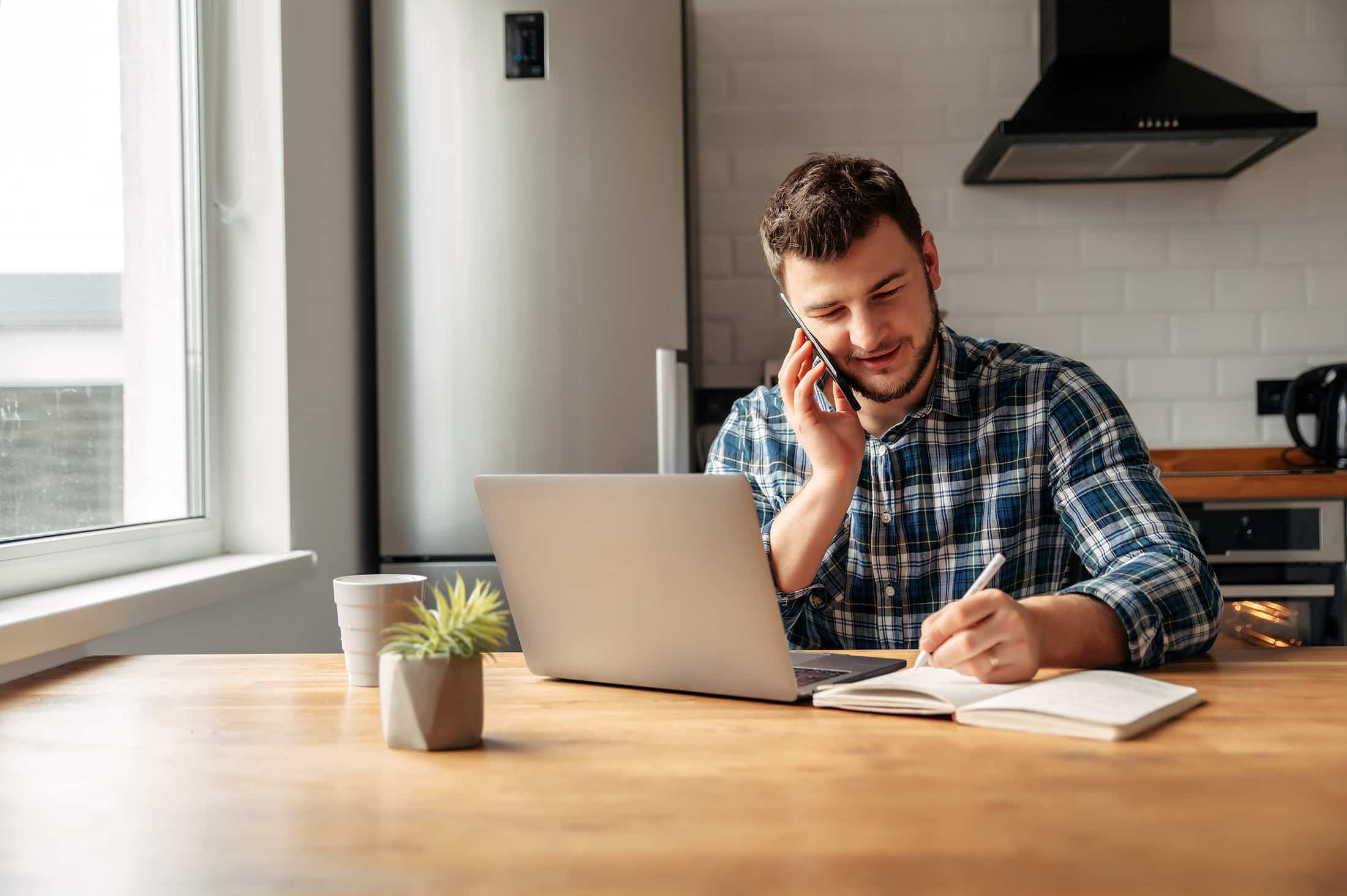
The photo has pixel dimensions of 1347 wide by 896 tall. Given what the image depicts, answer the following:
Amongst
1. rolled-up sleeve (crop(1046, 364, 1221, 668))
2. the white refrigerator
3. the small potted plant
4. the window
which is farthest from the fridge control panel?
the small potted plant

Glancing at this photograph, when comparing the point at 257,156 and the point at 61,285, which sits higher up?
the point at 257,156

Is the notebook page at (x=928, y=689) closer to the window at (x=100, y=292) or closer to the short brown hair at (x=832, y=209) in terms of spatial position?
the short brown hair at (x=832, y=209)

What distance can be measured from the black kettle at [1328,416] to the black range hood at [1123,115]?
57 cm

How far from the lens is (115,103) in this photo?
1.85m

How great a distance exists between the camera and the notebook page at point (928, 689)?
94 centimetres

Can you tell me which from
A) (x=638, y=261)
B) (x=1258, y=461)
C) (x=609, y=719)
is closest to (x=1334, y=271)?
(x=1258, y=461)

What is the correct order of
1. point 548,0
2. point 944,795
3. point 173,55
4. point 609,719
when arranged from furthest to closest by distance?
point 548,0 < point 173,55 < point 609,719 < point 944,795

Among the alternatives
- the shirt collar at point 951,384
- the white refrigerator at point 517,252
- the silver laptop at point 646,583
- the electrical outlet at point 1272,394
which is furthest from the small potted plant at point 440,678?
the electrical outlet at point 1272,394

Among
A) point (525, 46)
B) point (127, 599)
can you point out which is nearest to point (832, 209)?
point (127, 599)

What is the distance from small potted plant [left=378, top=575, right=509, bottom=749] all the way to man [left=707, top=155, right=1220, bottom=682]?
0.65m

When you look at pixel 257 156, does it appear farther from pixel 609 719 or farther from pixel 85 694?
pixel 609 719

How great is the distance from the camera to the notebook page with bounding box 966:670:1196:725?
867 millimetres

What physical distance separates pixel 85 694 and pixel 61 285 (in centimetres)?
84

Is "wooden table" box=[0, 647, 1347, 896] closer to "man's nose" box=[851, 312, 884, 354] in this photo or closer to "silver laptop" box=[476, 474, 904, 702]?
"silver laptop" box=[476, 474, 904, 702]
